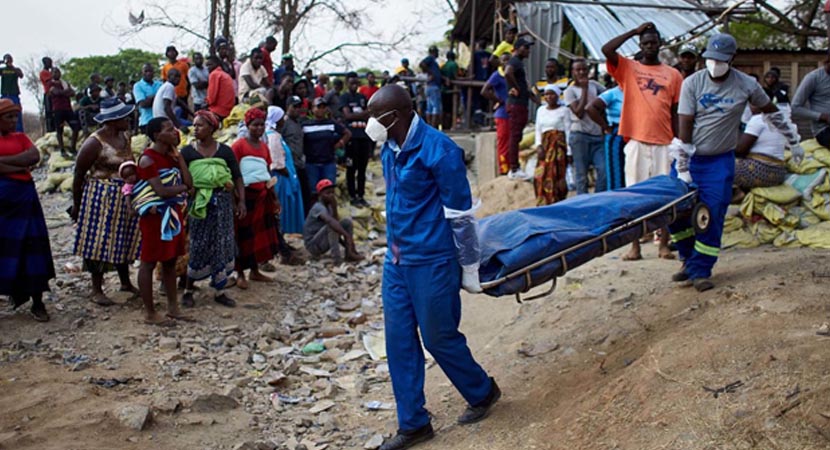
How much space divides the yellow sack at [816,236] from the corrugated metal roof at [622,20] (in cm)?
608

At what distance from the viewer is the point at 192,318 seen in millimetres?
6598

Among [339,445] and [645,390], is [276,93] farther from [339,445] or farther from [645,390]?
[645,390]

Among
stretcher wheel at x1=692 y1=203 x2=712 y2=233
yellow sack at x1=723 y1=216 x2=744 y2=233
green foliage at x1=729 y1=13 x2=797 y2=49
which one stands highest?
green foliage at x1=729 y1=13 x2=797 y2=49

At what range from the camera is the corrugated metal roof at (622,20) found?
1304cm

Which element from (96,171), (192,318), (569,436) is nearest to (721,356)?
(569,436)

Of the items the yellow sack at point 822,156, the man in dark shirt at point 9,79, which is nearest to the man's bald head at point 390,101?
the yellow sack at point 822,156

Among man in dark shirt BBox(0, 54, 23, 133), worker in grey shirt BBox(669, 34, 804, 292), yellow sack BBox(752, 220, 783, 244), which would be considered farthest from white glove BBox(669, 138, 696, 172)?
man in dark shirt BBox(0, 54, 23, 133)

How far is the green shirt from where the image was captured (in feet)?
47.1

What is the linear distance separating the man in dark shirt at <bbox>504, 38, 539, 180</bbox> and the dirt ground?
346cm

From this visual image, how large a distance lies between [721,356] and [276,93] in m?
8.40

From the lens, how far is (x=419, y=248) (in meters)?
4.09

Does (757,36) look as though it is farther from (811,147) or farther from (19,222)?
(19,222)

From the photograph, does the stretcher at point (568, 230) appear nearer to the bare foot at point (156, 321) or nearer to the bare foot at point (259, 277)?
the bare foot at point (156, 321)

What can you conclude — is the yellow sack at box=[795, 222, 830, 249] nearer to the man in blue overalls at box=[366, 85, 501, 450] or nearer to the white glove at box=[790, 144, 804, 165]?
the white glove at box=[790, 144, 804, 165]
